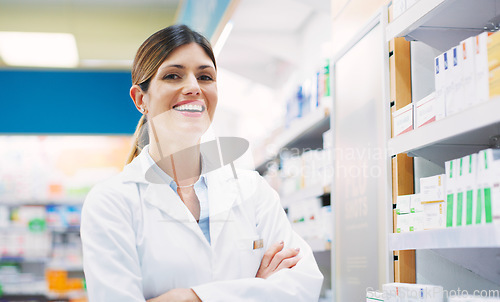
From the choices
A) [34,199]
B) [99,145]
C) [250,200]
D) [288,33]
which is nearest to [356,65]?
[250,200]

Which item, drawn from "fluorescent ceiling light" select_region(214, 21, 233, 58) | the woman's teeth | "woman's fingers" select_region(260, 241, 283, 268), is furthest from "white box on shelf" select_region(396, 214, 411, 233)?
"fluorescent ceiling light" select_region(214, 21, 233, 58)

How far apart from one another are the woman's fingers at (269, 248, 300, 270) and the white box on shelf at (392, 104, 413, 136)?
0.66 meters

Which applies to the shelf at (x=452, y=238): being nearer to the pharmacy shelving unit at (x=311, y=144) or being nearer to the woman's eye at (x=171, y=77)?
the woman's eye at (x=171, y=77)

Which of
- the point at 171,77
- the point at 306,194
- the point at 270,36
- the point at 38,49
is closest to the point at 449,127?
the point at 171,77

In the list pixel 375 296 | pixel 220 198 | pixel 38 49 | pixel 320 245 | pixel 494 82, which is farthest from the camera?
pixel 38 49

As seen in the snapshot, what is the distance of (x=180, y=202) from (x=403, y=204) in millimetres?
882

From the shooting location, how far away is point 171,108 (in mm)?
1987

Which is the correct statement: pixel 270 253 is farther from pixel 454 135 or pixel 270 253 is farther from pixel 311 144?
pixel 311 144

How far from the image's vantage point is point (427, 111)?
205cm

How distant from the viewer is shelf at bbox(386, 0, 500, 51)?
6.63 feet

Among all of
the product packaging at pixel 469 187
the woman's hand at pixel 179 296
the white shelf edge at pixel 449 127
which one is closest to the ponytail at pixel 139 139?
the woman's hand at pixel 179 296

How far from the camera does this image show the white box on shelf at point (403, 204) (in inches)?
87.6

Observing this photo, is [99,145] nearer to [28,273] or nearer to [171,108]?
[28,273]

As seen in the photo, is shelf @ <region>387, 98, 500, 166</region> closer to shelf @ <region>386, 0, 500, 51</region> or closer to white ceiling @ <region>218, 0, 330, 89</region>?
shelf @ <region>386, 0, 500, 51</region>
